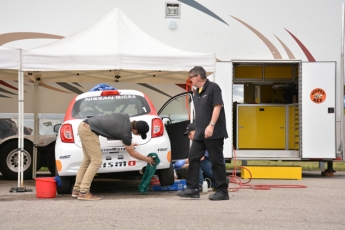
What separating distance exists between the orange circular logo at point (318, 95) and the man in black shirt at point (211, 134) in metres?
5.22

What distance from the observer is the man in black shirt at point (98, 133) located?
28.8 feet

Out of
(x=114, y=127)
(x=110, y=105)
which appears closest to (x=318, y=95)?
(x=110, y=105)

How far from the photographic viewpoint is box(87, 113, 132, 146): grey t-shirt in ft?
28.7

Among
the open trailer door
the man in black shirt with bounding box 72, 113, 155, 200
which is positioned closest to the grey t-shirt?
the man in black shirt with bounding box 72, 113, 155, 200

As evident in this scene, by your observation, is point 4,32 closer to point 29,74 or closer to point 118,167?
point 29,74

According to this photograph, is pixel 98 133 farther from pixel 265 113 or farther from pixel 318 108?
pixel 265 113

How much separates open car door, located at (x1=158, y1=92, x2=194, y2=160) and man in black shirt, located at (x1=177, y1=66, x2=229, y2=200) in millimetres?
2015

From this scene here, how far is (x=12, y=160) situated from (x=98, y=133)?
449 centimetres

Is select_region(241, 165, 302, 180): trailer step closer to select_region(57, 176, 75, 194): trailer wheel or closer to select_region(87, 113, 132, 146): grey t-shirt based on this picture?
select_region(57, 176, 75, 194): trailer wheel

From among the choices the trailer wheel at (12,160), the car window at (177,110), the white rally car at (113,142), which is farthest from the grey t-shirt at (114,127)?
the trailer wheel at (12,160)

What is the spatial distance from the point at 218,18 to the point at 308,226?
7695 millimetres

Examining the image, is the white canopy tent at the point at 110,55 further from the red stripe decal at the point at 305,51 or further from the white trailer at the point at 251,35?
the red stripe decal at the point at 305,51

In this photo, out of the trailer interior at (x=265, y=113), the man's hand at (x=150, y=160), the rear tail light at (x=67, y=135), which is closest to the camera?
the man's hand at (x=150, y=160)

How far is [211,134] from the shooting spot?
8.52 m
